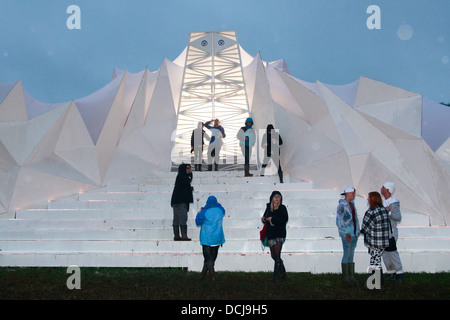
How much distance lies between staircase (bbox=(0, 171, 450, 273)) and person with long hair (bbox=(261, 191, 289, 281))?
1.16 meters

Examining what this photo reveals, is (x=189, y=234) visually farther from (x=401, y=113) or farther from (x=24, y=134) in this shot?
(x=401, y=113)

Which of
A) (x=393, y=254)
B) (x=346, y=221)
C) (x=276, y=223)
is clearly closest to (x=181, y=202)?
(x=276, y=223)

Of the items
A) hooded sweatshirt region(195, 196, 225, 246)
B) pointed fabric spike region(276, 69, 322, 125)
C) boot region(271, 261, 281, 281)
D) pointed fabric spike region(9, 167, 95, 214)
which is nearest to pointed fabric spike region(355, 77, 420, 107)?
pointed fabric spike region(276, 69, 322, 125)

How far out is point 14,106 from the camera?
40.7ft

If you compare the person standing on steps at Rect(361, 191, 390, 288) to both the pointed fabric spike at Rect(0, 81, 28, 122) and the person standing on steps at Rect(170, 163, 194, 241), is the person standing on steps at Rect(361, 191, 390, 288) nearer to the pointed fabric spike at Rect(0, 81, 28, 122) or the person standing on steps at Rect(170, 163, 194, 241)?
the person standing on steps at Rect(170, 163, 194, 241)

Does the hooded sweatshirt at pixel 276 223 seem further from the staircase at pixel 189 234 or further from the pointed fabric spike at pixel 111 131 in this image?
the pointed fabric spike at pixel 111 131

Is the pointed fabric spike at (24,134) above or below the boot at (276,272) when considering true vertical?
above

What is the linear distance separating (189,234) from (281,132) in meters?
6.82

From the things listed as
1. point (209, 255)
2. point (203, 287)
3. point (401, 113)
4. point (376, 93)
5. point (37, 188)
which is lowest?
point (203, 287)

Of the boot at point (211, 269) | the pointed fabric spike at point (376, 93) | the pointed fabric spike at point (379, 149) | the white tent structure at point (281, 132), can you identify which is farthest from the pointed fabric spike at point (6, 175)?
the pointed fabric spike at point (376, 93)

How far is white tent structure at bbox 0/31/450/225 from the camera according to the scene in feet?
37.1

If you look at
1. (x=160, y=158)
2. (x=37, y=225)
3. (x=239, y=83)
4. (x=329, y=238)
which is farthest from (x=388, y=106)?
(x=239, y=83)

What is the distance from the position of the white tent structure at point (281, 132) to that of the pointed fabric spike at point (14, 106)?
28 mm

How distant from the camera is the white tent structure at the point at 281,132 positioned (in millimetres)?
11320
